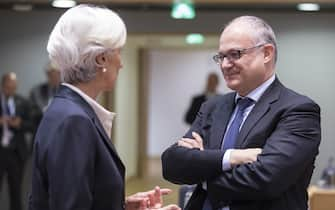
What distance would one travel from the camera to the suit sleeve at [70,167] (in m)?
1.65

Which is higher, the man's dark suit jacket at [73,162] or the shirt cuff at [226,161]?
the man's dark suit jacket at [73,162]

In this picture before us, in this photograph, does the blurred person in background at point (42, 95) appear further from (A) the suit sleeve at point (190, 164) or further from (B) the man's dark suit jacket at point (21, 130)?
(A) the suit sleeve at point (190, 164)

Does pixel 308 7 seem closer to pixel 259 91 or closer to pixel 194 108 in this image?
pixel 194 108

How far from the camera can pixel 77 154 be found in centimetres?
166

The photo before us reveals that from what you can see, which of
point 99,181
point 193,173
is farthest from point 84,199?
point 193,173

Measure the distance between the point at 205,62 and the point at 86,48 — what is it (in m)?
9.82

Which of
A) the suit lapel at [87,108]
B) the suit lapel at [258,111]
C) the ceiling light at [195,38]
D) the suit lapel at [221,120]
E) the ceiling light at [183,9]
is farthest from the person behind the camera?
the ceiling light at [195,38]

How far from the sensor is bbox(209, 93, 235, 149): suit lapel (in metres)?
2.24

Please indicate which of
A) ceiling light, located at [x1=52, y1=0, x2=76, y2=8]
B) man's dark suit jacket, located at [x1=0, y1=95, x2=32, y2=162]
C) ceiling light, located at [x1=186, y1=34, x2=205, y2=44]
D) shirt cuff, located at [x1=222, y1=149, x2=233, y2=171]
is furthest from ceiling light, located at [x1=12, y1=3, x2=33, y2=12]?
shirt cuff, located at [x1=222, y1=149, x2=233, y2=171]

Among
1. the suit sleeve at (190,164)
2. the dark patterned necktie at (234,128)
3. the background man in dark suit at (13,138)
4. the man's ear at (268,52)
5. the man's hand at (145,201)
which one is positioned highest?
the man's ear at (268,52)

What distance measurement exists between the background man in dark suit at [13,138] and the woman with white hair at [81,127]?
4.45 metres

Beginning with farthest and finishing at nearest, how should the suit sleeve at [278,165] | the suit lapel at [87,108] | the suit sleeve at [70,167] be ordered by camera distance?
1. the suit sleeve at [278,165]
2. the suit lapel at [87,108]
3. the suit sleeve at [70,167]

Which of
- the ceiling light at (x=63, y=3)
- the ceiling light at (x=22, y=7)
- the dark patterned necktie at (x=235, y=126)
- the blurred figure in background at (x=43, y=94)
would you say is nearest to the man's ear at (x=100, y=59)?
the dark patterned necktie at (x=235, y=126)

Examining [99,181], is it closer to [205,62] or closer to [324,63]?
[324,63]
